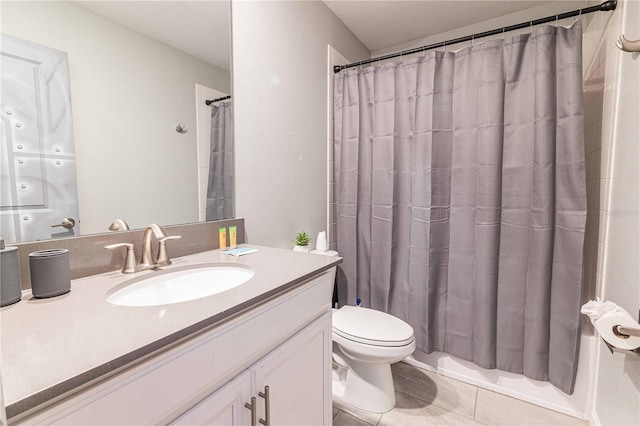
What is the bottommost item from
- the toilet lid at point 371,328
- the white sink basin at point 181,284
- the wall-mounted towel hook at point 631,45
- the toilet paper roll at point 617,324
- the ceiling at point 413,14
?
the toilet lid at point 371,328

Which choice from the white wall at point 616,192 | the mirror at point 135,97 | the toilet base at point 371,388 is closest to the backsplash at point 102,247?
the mirror at point 135,97

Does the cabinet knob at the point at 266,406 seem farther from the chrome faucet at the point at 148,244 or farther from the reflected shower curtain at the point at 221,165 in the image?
the reflected shower curtain at the point at 221,165

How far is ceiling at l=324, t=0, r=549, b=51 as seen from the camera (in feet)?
6.23

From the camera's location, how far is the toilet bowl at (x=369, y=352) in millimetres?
1375

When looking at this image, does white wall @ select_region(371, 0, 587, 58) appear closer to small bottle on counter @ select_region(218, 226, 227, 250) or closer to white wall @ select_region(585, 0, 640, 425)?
white wall @ select_region(585, 0, 640, 425)

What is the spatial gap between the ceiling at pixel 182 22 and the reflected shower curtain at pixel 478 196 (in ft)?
3.20

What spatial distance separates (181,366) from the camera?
58 cm

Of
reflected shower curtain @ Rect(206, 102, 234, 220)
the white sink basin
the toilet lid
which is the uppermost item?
reflected shower curtain @ Rect(206, 102, 234, 220)

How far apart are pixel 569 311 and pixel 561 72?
1.17 meters

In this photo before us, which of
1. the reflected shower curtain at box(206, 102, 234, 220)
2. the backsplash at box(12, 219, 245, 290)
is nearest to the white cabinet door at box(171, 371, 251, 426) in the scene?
the backsplash at box(12, 219, 245, 290)

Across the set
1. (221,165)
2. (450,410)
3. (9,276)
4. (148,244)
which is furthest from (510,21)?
(9,276)

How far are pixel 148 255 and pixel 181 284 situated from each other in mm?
144

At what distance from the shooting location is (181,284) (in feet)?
3.21

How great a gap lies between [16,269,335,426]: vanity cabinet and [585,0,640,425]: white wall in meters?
1.07
